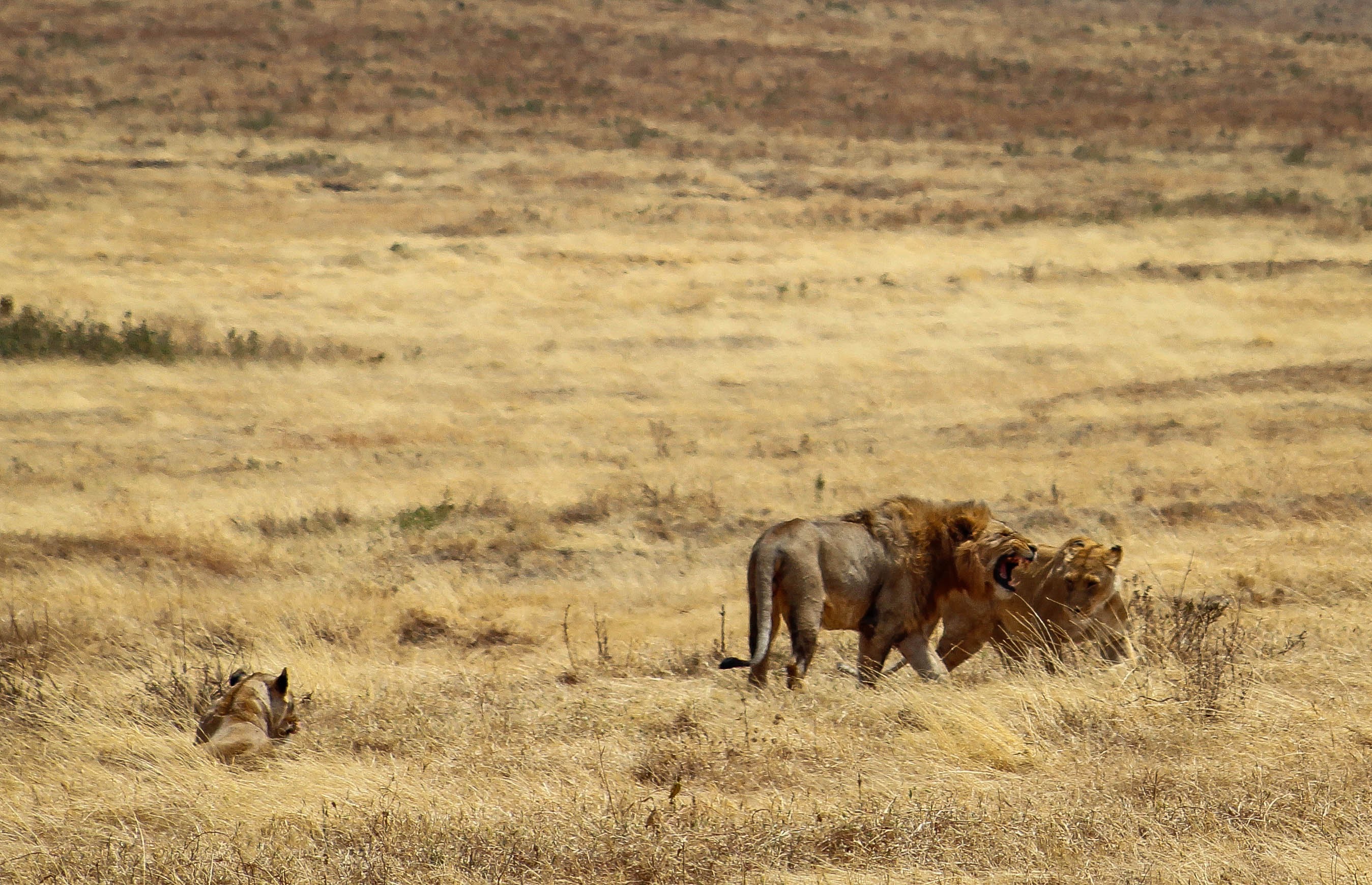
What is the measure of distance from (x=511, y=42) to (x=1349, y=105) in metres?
28.0

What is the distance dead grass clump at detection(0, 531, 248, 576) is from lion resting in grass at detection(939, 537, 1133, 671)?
6.54m

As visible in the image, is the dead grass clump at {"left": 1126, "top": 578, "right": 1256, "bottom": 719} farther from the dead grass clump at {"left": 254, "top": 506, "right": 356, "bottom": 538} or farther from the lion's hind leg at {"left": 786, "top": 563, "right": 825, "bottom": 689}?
the dead grass clump at {"left": 254, "top": 506, "right": 356, "bottom": 538}

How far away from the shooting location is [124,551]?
1124cm

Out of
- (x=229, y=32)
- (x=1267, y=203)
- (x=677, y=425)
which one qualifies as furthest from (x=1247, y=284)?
(x=229, y=32)

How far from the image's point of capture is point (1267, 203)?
33.6 m

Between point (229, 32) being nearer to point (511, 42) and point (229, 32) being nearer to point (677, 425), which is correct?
point (511, 42)

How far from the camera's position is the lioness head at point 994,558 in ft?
22.2

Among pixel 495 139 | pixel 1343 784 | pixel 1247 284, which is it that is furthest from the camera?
pixel 495 139

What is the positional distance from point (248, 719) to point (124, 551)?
6.14 meters

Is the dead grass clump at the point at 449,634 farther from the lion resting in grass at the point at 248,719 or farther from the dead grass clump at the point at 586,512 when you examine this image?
the dead grass clump at the point at 586,512

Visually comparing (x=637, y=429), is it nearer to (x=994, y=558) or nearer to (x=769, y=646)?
(x=994, y=558)

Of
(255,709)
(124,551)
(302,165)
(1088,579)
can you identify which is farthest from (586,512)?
(302,165)

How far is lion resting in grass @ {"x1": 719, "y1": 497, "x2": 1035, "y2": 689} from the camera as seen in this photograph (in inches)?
263

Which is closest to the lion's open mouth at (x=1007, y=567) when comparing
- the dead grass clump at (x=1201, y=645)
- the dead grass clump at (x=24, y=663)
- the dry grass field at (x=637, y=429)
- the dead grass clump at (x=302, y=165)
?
the dry grass field at (x=637, y=429)
